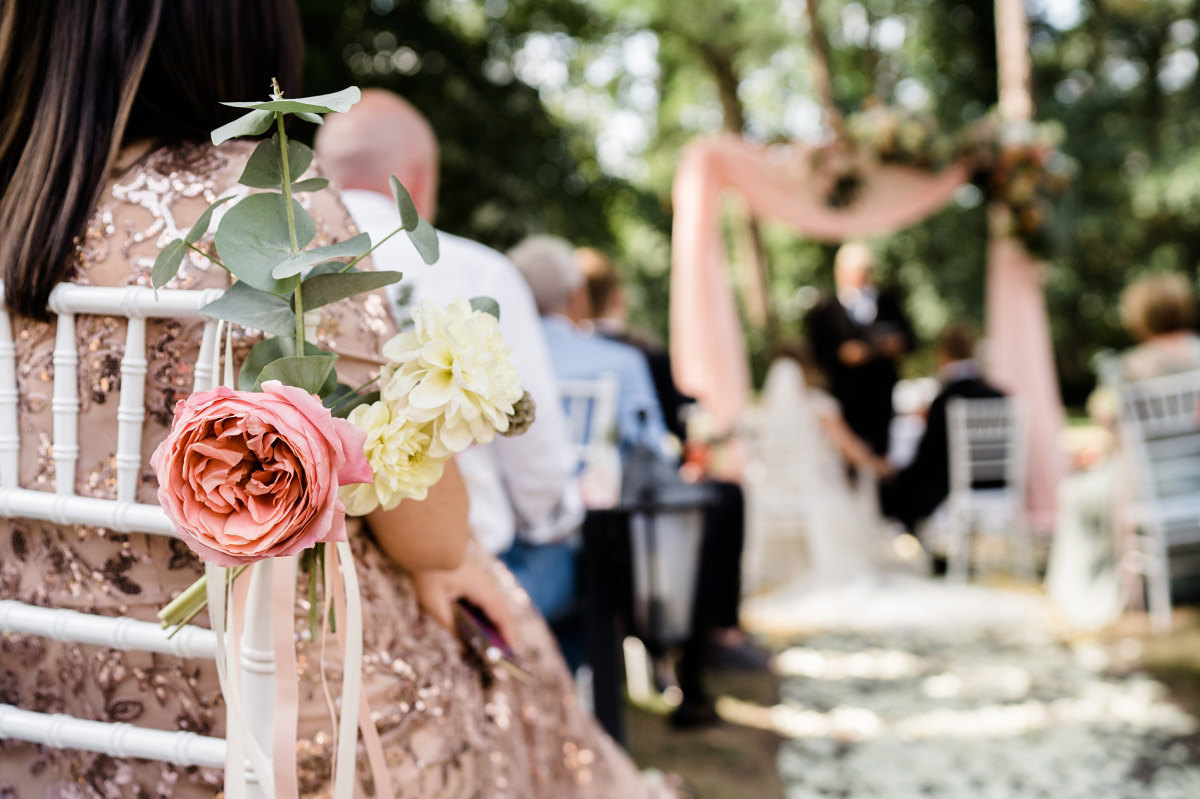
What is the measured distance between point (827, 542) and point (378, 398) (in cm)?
512

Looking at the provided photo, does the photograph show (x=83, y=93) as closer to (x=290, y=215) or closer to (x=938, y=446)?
(x=290, y=215)

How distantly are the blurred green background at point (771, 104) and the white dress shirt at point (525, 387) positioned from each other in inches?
223

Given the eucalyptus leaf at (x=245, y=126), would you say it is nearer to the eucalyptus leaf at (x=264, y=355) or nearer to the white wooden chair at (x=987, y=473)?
A: the eucalyptus leaf at (x=264, y=355)

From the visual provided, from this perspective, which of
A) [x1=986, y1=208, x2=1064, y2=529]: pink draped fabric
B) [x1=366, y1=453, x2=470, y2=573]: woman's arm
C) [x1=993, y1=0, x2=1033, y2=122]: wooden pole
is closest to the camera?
[x1=366, y1=453, x2=470, y2=573]: woman's arm

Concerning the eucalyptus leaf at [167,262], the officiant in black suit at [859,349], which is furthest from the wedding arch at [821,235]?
the eucalyptus leaf at [167,262]

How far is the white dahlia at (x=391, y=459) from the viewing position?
90cm

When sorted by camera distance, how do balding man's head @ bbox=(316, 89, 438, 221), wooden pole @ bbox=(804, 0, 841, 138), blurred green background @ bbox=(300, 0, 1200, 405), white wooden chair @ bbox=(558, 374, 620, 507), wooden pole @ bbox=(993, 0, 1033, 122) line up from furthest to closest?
wooden pole @ bbox=(804, 0, 841, 138) → blurred green background @ bbox=(300, 0, 1200, 405) → wooden pole @ bbox=(993, 0, 1033, 122) → white wooden chair @ bbox=(558, 374, 620, 507) → balding man's head @ bbox=(316, 89, 438, 221)

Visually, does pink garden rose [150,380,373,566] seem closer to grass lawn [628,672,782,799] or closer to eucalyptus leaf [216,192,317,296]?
eucalyptus leaf [216,192,317,296]

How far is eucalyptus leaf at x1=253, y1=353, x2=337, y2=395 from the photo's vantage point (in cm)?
87

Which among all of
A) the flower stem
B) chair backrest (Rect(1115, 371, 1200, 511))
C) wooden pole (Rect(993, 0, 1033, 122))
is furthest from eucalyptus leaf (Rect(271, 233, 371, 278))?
wooden pole (Rect(993, 0, 1033, 122))

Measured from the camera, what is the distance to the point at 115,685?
3.64 feet

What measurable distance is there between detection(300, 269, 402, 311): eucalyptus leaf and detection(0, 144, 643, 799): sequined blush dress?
152 millimetres

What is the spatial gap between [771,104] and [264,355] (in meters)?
19.5

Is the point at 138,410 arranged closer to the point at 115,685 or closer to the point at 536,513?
the point at 115,685
